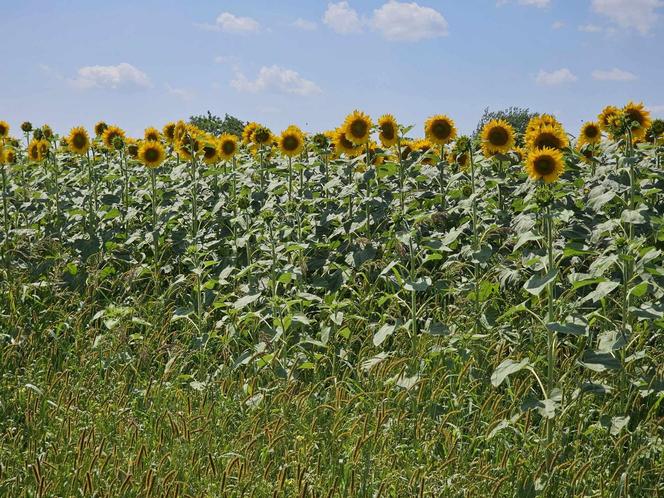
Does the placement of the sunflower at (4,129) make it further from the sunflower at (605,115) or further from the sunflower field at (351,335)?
the sunflower at (605,115)

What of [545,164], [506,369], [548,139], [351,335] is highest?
[548,139]

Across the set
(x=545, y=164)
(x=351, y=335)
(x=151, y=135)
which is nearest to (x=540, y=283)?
(x=545, y=164)

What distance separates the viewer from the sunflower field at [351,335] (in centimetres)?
365

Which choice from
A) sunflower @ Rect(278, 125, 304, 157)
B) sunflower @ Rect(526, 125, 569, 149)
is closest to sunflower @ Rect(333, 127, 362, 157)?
sunflower @ Rect(278, 125, 304, 157)

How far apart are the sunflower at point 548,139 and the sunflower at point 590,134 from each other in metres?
2.44

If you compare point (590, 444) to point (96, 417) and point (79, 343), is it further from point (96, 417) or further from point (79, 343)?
point (79, 343)

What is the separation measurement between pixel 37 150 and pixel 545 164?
22.3ft

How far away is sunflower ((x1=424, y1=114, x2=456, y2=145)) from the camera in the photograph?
741 cm

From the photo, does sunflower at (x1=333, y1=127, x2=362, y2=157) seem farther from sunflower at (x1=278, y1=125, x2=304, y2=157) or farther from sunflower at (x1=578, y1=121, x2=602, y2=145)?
sunflower at (x1=578, y1=121, x2=602, y2=145)

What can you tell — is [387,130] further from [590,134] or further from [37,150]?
[37,150]

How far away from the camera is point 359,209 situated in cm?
742

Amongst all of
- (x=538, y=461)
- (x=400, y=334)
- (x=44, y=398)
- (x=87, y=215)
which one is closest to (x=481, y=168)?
(x=400, y=334)

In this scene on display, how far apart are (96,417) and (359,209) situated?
373 centimetres

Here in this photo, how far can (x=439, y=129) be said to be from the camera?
744 cm
